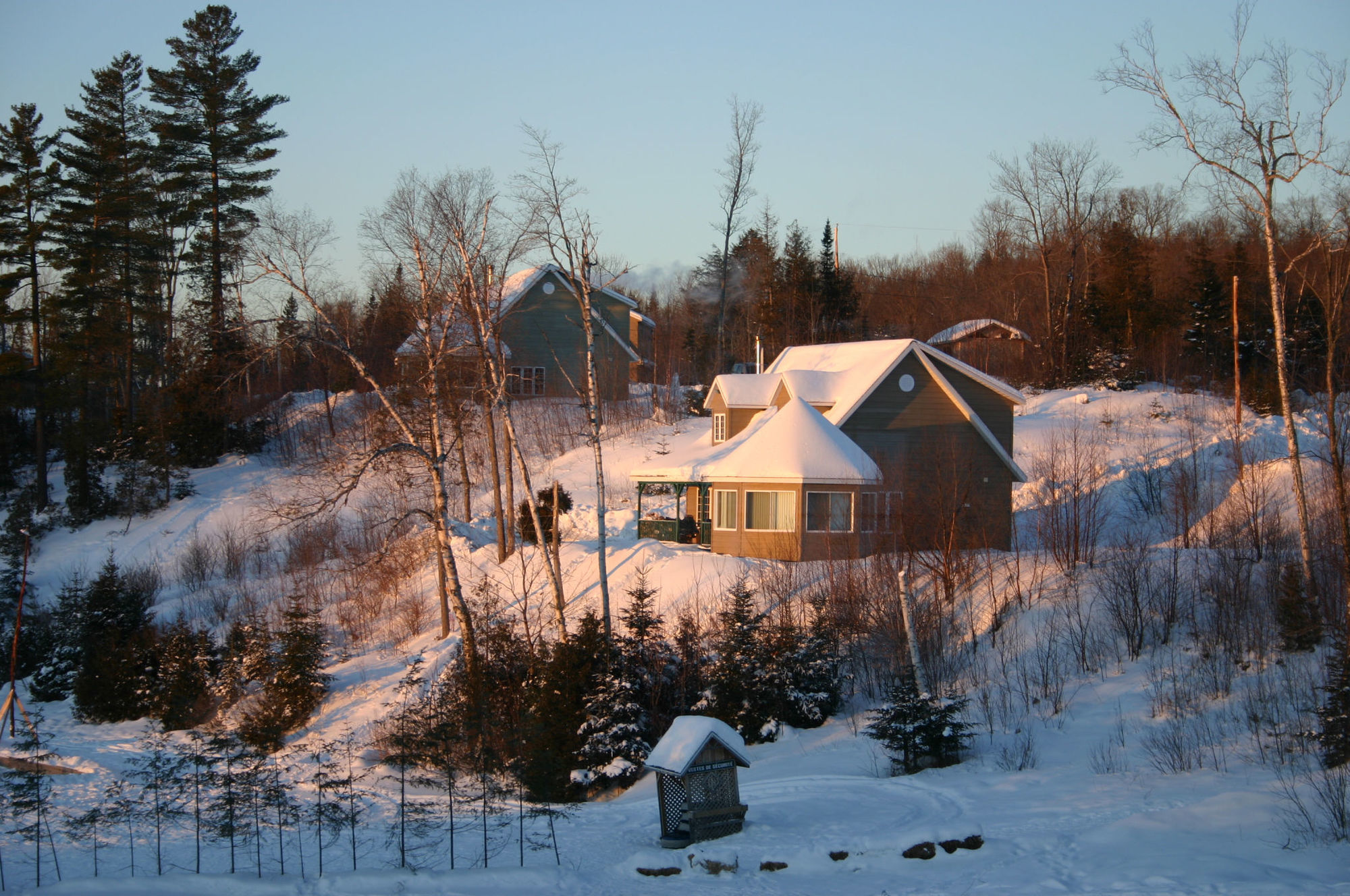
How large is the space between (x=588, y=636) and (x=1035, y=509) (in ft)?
70.3

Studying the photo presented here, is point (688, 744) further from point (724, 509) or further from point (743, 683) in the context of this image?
point (724, 509)

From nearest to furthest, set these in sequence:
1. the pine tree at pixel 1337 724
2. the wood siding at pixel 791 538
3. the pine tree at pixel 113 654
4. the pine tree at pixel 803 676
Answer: the pine tree at pixel 1337 724
the pine tree at pixel 803 676
the pine tree at pixel 113 654
the wood siding at pixel 791 538

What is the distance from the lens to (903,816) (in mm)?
10906

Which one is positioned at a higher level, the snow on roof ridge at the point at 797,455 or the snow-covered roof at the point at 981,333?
the snow-covered roof at the point at 981,333

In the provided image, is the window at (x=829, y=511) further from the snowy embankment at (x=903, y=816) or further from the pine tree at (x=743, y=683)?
the pine tree at (x=743, y=683)

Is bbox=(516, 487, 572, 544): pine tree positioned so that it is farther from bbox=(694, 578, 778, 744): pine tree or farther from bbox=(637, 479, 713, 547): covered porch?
bbox=(694, 578, 778, 744): pine tree

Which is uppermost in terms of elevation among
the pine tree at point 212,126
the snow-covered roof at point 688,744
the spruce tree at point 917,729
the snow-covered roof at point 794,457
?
the pine tree at point 212,126

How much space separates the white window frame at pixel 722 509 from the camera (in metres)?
26.5

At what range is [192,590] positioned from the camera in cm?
2873

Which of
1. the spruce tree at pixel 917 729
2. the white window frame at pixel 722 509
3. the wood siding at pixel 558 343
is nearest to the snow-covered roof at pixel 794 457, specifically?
the white window frame at pixel 722 509

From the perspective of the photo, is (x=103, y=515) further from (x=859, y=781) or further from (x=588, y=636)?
(x=859, y=781)

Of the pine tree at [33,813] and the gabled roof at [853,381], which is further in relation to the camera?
the gabled roof at [853,381]

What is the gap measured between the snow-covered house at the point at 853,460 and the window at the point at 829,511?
0.10 ft

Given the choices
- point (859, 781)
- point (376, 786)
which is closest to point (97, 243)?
point (376, 786)
